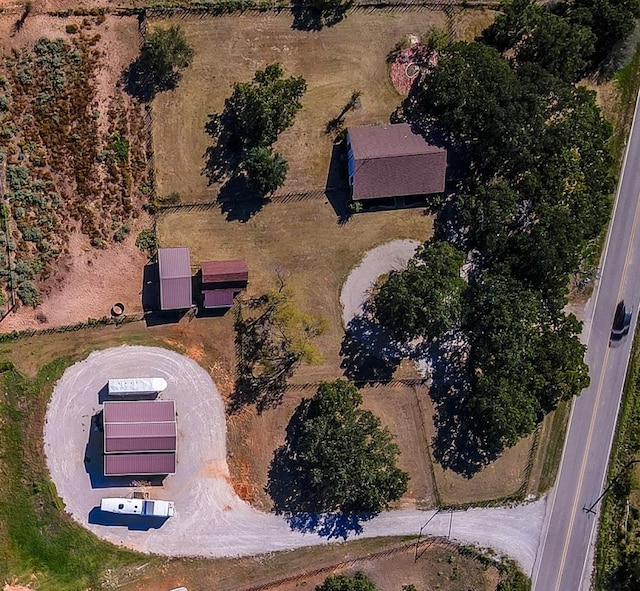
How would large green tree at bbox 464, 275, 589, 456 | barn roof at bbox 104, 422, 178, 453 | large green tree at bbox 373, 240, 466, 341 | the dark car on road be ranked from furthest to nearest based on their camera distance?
the dark car on road < barn roof at bbox 104, 422, 178, 453 < large green tree at bbox 464, 275, 589, 456 < large green tree at bbox 373, 240, 466, 341

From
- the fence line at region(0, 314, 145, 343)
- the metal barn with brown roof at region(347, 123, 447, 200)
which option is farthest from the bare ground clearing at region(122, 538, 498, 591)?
the metal barn with brown roof at region(347, 123, 447, 200)

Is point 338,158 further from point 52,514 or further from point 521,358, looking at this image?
point 52,514

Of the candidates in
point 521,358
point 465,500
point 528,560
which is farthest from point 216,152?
point 528,560

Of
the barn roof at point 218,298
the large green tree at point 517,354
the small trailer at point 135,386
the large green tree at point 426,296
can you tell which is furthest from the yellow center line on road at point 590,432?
the small trailer at point 135,386

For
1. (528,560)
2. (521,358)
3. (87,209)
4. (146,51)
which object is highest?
(146,51)

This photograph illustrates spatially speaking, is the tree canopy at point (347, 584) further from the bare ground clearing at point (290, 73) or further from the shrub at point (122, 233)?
the shrub at point (122, 233)

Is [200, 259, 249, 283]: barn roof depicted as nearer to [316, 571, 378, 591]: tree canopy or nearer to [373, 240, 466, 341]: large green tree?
[373, 240, 466, 341]: large green tree
